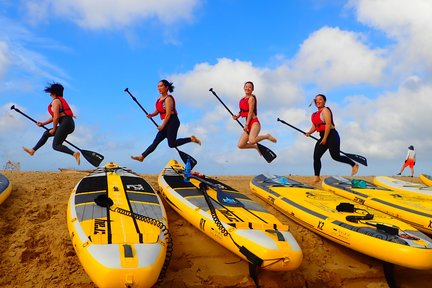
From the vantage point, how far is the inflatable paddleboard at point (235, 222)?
4367 millimetres

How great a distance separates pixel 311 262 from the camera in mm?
5492

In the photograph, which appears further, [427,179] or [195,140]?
[427,179]

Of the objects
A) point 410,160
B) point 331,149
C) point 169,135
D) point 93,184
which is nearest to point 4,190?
point 93,184

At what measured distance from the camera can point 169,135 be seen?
27.2 feet

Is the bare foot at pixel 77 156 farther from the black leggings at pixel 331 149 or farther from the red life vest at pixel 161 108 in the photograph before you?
the black leggings at pixel 331 149

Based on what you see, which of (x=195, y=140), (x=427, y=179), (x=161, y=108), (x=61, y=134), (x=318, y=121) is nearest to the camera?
(x=61, y=134)

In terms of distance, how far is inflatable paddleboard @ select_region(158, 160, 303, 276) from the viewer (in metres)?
4.37

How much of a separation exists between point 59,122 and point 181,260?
4.57 m

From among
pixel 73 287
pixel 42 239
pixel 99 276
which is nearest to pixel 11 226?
pixel 42 239

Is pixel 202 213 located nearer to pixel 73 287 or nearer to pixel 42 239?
pixel 73 287

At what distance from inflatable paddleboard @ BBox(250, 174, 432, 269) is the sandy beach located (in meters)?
0.34

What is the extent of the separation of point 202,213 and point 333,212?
2190 mm

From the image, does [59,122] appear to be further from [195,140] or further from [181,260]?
[181,260]

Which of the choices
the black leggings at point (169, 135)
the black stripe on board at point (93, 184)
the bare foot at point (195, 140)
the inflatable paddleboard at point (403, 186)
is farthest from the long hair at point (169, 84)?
the inflatable paddleboard at point (403, 186)
